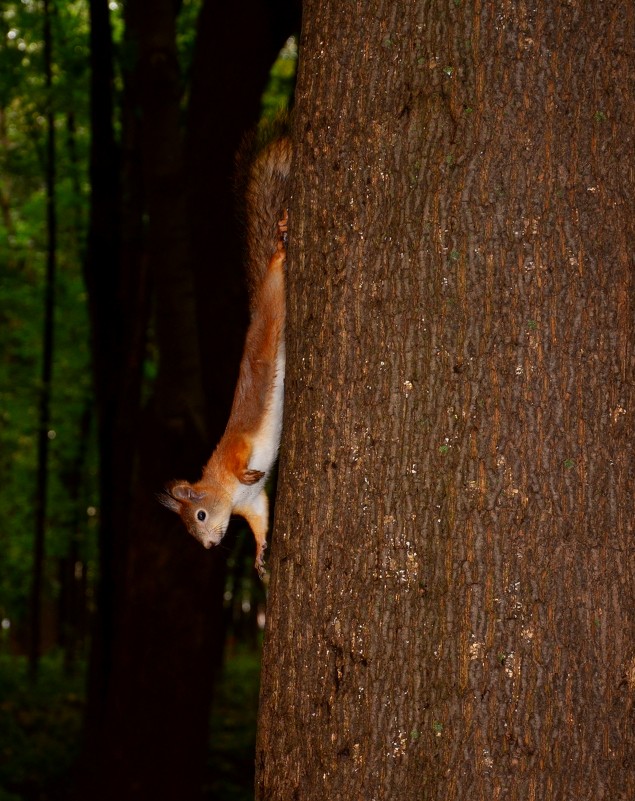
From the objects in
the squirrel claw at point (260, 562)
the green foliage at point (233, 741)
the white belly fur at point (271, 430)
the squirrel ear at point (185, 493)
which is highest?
the white belly fur at point (271, 430)

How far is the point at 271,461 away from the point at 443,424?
5.81ft

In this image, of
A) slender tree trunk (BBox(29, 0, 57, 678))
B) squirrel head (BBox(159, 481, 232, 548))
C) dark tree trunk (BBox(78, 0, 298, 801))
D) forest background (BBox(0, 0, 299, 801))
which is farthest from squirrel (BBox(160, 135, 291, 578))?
slender tree trunk (BBox(29, 0, 57, 678))

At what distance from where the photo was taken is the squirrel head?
400cm

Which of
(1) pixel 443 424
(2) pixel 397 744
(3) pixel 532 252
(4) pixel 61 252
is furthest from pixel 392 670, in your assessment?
(4) pixel 61 252

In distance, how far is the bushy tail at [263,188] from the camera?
320 centimetres

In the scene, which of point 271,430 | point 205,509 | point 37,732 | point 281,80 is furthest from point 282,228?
point 281,80

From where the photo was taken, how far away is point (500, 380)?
2.05m

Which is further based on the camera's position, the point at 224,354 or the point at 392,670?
the point at 224,354

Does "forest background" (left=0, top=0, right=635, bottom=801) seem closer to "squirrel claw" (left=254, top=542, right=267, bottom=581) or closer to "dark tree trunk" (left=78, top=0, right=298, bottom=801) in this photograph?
"squirrel claw" (left=254, top=542, right=267, bottom=581)

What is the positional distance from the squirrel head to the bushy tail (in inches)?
40.9

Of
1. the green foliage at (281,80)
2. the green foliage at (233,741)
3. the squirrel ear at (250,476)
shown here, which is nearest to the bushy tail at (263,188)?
the squirrel ear at (250,476)

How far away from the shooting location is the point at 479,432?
2053mm

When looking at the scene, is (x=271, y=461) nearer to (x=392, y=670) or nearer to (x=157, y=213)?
(x=392, y=670)

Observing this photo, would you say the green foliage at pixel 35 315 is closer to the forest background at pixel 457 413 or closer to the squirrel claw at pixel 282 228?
the squirrel claw at pixel 282 228
